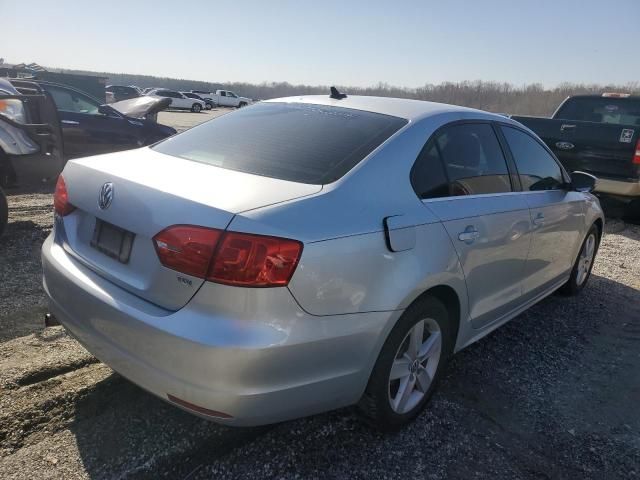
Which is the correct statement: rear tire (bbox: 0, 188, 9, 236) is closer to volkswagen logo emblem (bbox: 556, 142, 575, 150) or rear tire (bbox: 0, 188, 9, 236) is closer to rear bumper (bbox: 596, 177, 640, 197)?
volkswagen logo emblem (bbox: 556, 142, 575, 150)

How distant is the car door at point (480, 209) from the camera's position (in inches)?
108

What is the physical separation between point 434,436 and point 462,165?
151 centimetres

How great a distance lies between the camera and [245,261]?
1.92 metres

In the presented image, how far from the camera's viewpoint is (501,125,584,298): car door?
12.0 feet

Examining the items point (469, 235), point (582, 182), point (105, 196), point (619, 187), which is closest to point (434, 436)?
point (469, 235)

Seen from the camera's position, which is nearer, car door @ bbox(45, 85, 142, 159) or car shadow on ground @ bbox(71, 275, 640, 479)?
car shadow on ground @ bbox(71, 275, 640, 479)

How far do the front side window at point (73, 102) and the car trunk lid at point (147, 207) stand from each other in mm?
7701

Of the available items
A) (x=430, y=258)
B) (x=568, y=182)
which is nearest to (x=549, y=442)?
(x=430, y=258)

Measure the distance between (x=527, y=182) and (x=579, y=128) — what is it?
495 cm

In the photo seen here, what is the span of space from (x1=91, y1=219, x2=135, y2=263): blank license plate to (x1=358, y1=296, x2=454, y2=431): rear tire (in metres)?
1.21

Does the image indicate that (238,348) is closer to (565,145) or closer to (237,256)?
(237,256)

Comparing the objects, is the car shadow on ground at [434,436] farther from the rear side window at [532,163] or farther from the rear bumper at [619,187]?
the rear bumper at [619,187]

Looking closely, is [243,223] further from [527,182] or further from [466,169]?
[527,182]

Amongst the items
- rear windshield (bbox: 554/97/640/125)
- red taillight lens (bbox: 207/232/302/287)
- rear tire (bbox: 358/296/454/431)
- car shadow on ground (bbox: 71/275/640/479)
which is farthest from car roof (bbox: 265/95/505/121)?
rear windshield (bbox: 554/97/640/125)
